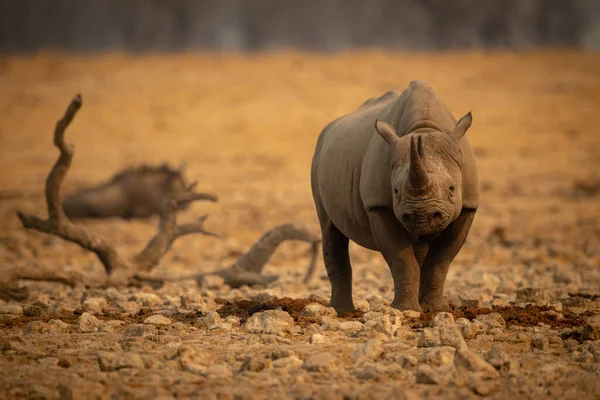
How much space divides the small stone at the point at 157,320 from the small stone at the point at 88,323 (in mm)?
357

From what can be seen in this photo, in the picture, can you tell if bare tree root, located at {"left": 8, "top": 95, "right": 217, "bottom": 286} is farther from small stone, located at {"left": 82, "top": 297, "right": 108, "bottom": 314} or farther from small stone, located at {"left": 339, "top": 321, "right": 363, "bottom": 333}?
small stone, located at {"left": 339, "top": 321, "right": 363, "bottom": 333}

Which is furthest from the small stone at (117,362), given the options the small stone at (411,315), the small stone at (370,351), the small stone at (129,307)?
the small stone at (129,307)

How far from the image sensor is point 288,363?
5938mm

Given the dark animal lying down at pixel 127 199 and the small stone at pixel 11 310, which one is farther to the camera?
the dark animal lying down at pixel 127 199

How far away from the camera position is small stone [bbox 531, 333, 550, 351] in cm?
647

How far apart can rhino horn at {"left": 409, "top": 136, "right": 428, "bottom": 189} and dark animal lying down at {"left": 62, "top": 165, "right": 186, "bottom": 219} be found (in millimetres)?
12828

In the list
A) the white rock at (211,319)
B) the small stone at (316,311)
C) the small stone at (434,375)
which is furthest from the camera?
the small stone at (316,311)

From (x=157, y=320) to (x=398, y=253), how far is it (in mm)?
1844

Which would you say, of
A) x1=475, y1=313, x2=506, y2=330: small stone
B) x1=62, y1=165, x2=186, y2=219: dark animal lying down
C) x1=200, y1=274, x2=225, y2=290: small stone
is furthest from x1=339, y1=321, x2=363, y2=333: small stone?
x1=62, y1=165, x2=186, y2=219: dark animal lying down

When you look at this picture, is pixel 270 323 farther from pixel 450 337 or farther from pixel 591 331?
pixel 591 331

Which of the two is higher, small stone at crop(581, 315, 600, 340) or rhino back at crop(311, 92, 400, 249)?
rhino back at crop(311, 92, 400, 249)

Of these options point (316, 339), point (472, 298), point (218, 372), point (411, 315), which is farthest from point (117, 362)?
point (472, 298)

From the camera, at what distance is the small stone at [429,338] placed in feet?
20.9

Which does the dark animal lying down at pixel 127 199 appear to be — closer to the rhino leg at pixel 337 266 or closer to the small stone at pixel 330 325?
the rhino leg at pixel 337 266
